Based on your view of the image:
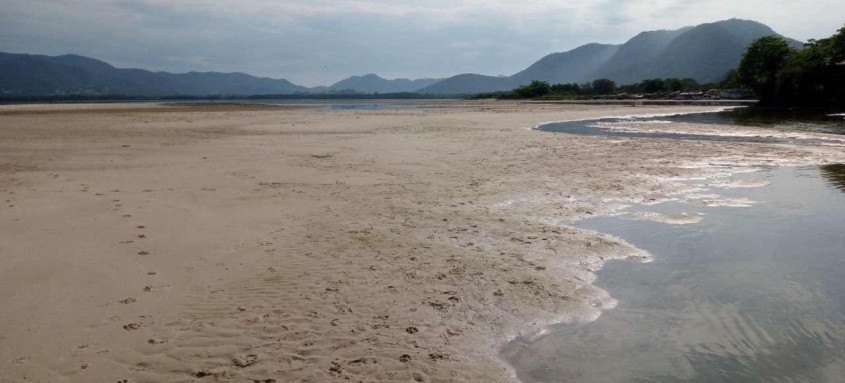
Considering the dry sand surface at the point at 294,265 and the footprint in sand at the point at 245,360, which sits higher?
the dry sand surface at the point at 294,265

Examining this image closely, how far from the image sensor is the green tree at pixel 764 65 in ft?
215

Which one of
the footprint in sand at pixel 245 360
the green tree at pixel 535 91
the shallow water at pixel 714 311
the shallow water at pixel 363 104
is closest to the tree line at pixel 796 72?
the shallow water at pixel 363 104

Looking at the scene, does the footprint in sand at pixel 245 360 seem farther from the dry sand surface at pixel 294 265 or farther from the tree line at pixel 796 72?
the tree line at pixel 796 72

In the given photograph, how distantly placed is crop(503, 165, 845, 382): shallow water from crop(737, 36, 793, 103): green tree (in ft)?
223

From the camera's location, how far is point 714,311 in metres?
5.66

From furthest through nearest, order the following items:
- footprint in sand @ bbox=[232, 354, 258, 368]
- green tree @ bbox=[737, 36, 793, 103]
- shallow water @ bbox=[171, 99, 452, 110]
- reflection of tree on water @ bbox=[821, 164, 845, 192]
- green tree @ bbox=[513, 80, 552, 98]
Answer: green tree @ bbox=[513, 80, 552, 98] < shallow water @ bbox=[171, 99, 452, 110] < green tree @ bbox=[737, 36, 793, 103] < reflection of tree on water @ bbox=[821, 164, 845, 192] < footprint in sand @ bbox=[232, 354, 258, 368]

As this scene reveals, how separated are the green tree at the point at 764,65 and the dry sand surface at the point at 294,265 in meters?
62.6

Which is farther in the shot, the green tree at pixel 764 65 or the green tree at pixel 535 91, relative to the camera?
the green tree at pixel 535 91

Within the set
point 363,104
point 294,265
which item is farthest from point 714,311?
point 363,104

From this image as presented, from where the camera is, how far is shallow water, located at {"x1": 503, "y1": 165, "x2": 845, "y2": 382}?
14.7 ft

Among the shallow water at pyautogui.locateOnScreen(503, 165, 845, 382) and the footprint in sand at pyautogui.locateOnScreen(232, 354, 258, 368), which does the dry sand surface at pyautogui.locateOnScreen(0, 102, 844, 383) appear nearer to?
the footprint in sand at pyautogui.locateOnScreen(232, 354, 258, 368)

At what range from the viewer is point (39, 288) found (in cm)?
592

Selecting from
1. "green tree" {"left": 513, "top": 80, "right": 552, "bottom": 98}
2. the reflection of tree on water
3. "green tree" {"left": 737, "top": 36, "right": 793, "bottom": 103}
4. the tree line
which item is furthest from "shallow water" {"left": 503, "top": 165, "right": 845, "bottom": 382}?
"green tree" {"left": 513, "top": 80, "right": 552, "bottom": 98}

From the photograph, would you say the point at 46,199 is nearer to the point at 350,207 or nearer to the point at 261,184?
the point at 261,184
